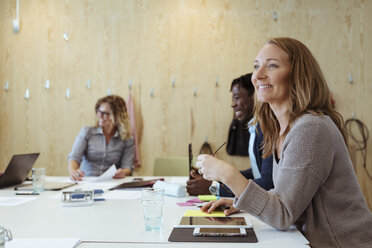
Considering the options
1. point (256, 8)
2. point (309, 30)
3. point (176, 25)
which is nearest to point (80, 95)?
point (176, 25)

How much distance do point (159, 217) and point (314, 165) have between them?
22.2 inches

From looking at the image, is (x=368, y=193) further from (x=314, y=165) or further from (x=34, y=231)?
(x=34, y=231)

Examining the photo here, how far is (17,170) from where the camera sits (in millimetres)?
2285

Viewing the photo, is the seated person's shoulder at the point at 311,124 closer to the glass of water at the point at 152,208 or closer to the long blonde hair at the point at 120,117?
the glass of water at the point at 152,208

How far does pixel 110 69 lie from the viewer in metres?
4.29

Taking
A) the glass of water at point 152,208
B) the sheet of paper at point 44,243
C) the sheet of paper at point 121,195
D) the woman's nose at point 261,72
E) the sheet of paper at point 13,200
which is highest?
the woman's nose at point 261,72

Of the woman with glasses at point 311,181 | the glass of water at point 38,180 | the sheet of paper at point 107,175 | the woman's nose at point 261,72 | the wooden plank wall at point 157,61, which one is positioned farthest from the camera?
the wooden plank wall at point 157,61

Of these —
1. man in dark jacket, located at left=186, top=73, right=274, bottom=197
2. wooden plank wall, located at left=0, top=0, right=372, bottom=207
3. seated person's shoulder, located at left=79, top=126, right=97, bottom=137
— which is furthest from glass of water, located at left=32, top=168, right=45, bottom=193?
wooden plank wall, located at left=0, top=0, right=372, bottom=207

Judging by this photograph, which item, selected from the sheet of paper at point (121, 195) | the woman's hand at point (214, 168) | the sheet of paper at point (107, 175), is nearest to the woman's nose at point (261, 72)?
the woman's hand at point (214, 168)

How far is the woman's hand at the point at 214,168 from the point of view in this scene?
1.30m

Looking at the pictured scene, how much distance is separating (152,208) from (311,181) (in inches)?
21.7

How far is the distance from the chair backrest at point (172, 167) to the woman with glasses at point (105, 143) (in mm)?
258

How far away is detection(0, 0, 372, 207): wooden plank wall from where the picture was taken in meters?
4.18

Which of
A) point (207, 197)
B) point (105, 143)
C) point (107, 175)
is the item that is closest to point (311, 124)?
point (207, 197)
